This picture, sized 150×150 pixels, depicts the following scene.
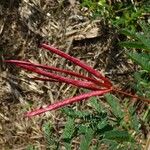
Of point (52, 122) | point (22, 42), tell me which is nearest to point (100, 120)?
point (52, 122)

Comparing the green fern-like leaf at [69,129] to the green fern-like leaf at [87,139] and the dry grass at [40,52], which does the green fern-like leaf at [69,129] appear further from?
the dry grass at [40,52]

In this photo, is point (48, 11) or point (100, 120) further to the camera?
point (48, 11)

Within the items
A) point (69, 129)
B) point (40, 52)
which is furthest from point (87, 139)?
point (40, 52)

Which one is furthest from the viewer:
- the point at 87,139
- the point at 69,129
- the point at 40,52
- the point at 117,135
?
the point at 40,52

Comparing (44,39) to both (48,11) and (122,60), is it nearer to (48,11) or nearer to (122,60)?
(48,11)

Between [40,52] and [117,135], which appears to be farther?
[40,52]

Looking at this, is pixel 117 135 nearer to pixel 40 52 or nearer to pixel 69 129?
pixel 69 129

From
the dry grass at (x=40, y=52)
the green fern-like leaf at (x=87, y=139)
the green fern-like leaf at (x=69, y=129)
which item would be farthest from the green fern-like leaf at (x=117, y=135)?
the dry grass at (x=40, y=52)

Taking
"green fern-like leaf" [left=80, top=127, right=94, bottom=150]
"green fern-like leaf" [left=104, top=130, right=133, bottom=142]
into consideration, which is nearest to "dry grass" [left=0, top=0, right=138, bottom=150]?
"green fern-like leaf" [left=80, top=127, right=94, bottom=150]
